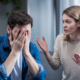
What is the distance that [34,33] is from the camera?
834mm

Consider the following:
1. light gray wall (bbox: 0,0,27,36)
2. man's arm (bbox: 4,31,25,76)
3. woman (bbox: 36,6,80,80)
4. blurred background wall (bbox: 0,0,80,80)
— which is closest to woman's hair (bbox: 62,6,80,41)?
woman (bbox: 36,6,80,80)

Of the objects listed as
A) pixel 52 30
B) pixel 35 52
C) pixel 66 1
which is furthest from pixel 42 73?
pixel 66 1

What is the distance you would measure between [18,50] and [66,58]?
0.30 m

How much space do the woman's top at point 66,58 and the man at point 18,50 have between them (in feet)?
0.48

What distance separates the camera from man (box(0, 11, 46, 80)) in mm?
521

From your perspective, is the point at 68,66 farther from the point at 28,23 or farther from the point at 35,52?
the point at 28,23

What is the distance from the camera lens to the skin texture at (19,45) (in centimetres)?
52

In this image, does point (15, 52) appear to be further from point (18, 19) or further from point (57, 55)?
point (57, 55)

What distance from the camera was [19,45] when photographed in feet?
1.73


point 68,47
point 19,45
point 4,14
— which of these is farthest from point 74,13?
point 4,14

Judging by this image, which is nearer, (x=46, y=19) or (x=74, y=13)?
(x=74, y=13)

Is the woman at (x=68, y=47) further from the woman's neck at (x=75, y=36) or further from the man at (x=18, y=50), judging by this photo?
the man at (x=18, y=50)

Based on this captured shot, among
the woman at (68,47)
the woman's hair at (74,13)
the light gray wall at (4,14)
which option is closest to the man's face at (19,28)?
the woman at (68,47)

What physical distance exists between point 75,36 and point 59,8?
0.21 meters
